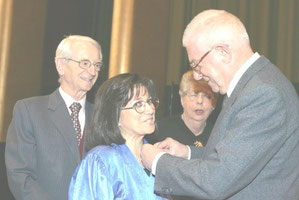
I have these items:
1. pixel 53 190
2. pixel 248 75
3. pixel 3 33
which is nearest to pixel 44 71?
pixel 3 33

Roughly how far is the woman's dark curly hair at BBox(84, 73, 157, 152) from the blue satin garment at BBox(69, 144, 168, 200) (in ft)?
0.22

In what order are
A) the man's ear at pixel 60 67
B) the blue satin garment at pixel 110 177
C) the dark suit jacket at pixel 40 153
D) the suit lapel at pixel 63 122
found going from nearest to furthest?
the blue satin garment at pixel 110 177
the dark suit jacket at pixel 40 153
the suit lapel at pixel 63 122
the man's ear at pixel 60 67

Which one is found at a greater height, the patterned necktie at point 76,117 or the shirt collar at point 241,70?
the shirt collar at point 241,70

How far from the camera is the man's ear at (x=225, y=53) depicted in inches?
82.0

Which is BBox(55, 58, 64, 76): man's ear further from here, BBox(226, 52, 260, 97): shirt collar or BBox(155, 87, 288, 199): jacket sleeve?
BBox(155, 87, 288, 199): jacket sleeve

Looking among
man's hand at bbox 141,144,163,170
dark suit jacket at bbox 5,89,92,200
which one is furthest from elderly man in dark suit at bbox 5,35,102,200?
man's hand at bbox 141,144,163,170

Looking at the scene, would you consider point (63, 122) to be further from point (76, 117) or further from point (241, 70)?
point (241, 70)

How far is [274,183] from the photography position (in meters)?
→ 1.89

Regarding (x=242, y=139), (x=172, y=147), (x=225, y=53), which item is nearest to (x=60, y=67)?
(x=172, y=147)

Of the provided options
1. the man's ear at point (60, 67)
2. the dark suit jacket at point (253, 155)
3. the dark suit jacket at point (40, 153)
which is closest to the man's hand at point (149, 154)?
the dark suit jacket at point (253, 155)

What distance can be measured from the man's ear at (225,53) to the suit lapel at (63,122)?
4.04 feet

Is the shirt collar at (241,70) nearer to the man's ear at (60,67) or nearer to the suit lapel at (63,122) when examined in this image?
the suit lapel at (63,122)

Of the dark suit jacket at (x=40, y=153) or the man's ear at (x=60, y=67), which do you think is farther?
the man's ear at (x=60, y=67)

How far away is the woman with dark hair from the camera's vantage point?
7.52 feet
